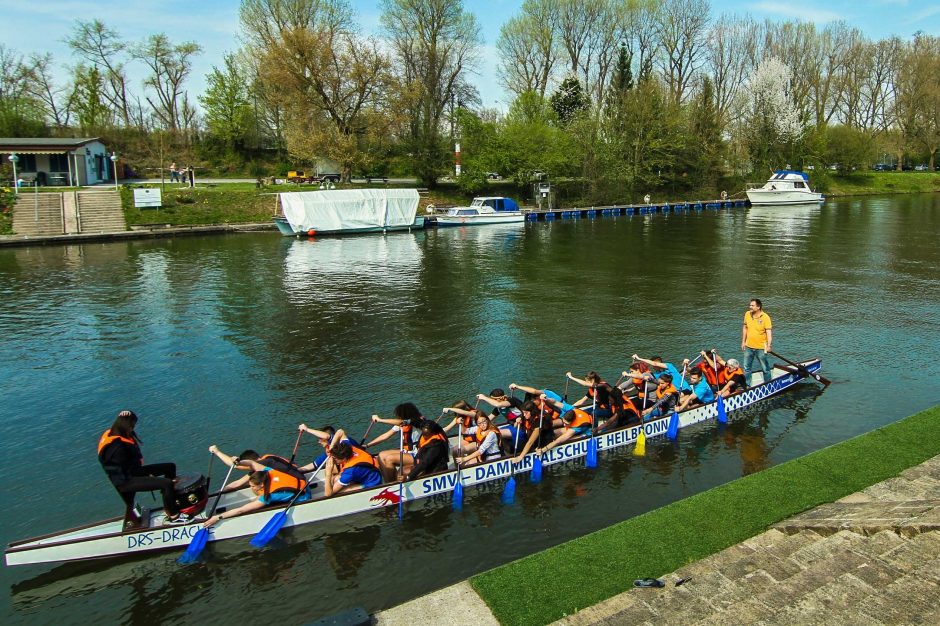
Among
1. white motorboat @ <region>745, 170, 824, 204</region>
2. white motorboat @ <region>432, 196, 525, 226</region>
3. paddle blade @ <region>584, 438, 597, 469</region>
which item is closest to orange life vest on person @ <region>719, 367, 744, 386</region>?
paddle blade @ <region>584, 438, 597, 469</region>

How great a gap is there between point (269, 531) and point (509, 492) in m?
4.27

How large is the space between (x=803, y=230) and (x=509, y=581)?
166 feet

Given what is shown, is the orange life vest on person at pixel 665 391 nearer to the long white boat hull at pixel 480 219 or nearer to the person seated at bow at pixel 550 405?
the person seated at bow at pixel 550 405

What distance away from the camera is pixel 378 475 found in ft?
37.4

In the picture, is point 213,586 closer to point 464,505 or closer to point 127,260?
point 464,505

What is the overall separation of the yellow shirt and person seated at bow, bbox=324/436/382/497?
1040 centimetres

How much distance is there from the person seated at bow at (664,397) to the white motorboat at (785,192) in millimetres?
69225

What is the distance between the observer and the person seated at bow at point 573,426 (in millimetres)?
13078

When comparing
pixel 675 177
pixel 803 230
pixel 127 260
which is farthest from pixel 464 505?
pixel 675 177

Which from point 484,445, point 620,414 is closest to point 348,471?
point 484,445

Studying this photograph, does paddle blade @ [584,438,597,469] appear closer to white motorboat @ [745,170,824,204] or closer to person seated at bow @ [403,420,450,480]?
person seated at bow @ [403,420,450,480]

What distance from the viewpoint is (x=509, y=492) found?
1184 centimetres

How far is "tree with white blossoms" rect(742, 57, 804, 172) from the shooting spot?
83062 mm

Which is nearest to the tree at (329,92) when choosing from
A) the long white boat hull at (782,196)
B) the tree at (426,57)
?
the tree at (426,57)
